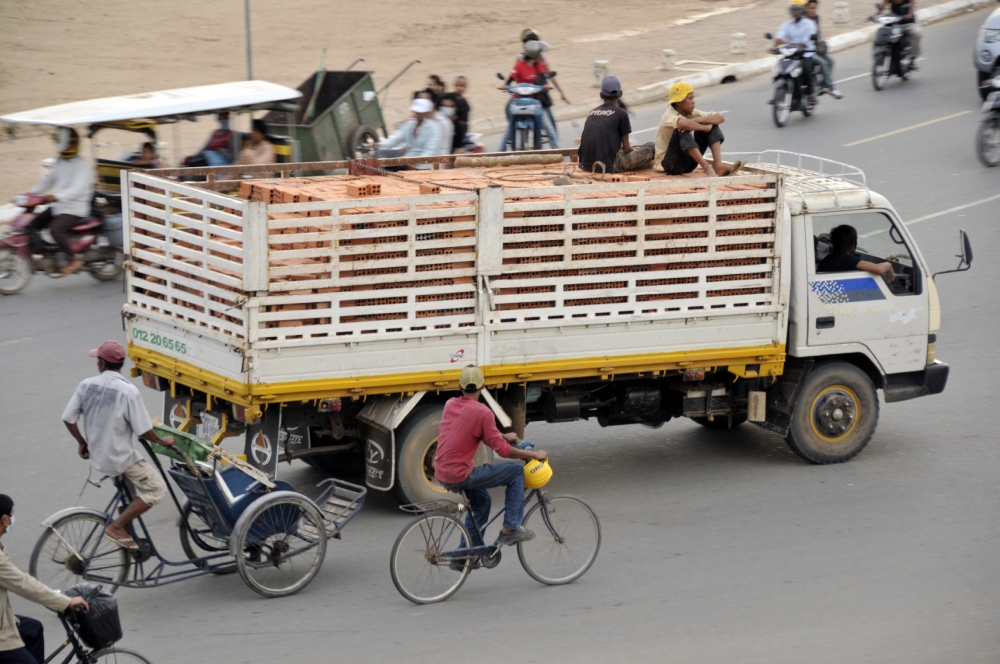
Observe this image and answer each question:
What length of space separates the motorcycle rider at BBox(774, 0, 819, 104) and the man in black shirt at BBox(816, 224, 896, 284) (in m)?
11.7

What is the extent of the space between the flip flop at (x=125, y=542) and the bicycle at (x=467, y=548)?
1408 mm

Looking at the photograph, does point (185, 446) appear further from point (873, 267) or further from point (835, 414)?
point (873, 267)

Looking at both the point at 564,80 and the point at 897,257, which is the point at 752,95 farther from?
the point at 897,257

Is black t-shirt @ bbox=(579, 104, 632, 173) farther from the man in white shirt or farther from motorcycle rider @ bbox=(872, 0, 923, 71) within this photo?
motorcycle rider @ bbox=(872, 0, 923, 71)

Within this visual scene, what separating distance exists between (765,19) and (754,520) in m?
22.9

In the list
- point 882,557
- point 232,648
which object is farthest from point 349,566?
point 882,557

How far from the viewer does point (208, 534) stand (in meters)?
7.42

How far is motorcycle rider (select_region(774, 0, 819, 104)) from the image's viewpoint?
2022cm

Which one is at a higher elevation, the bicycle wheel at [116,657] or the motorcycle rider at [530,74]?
the motorcycle rider at [530,74]

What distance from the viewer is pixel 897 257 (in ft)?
31.1

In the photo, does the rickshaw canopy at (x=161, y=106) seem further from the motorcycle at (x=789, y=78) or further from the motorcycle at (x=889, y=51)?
the motorcycle at (x=889, y=51)

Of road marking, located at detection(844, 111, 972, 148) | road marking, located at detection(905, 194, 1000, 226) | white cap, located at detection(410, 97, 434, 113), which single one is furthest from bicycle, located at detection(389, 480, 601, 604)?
road marking, located at detection(844, 111, 972, 148)

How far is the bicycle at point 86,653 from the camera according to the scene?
5.21 metres

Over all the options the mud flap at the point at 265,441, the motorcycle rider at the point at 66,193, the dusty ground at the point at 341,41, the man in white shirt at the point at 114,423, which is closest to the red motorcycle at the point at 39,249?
the motorcycle rider at the point at 66,193
